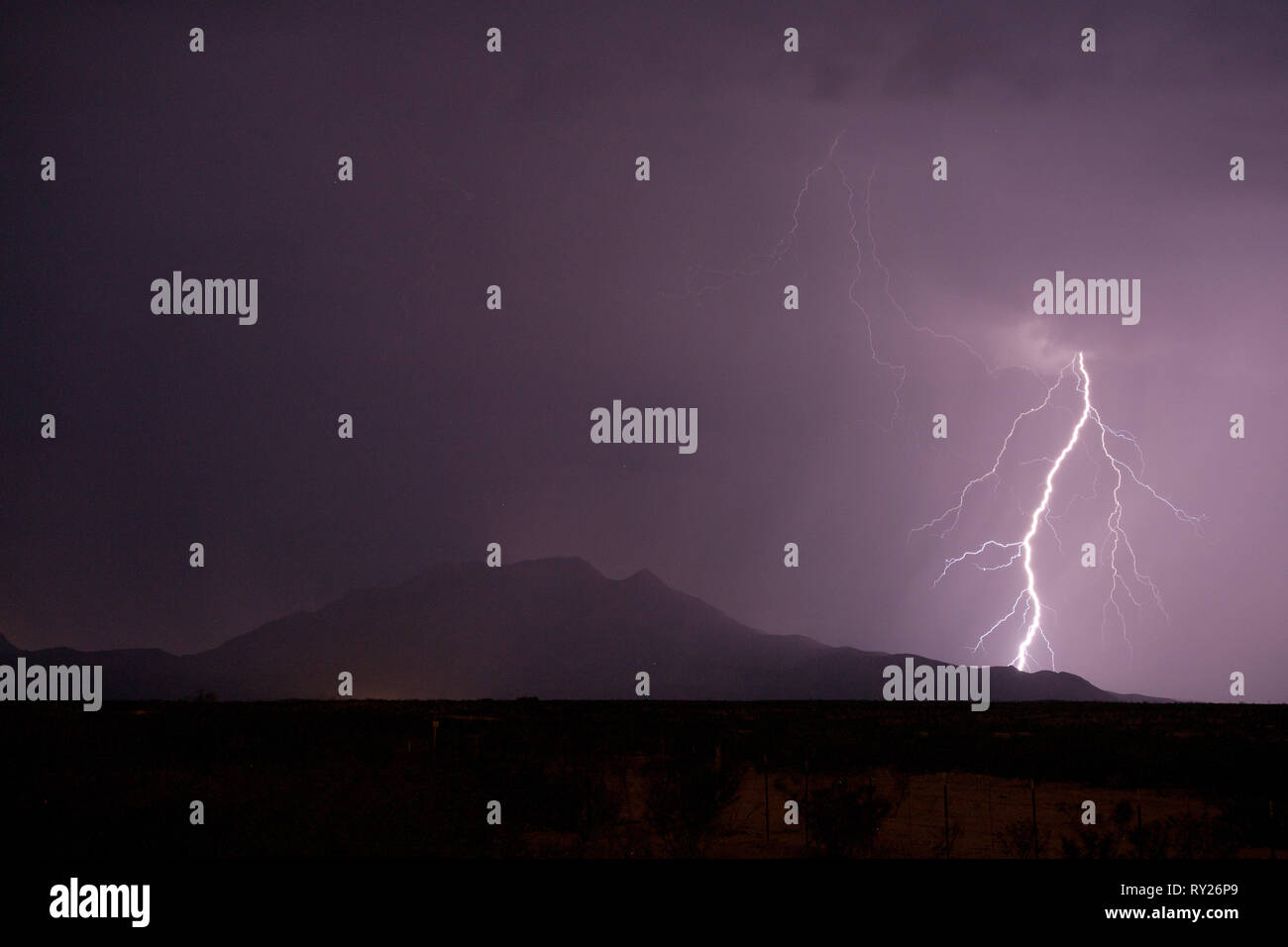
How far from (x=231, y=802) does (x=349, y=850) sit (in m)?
2.55

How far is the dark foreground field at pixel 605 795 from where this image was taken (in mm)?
12266

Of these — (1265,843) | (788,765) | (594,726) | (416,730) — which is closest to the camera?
(1265,843)

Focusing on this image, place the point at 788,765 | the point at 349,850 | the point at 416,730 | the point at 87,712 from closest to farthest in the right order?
the point at 349,850
the point at 788,765
the point at 87,712
the point at 416,730

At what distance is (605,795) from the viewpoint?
14539 millimetres

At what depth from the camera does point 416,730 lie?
3219cm

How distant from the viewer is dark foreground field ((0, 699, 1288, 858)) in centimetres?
1227
